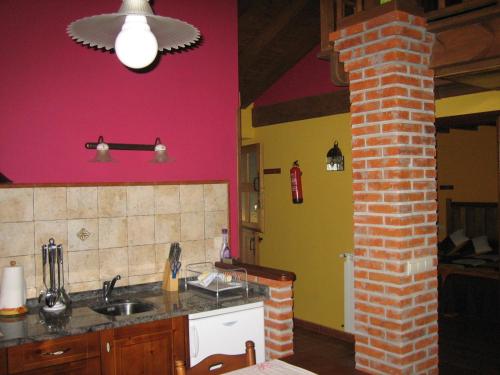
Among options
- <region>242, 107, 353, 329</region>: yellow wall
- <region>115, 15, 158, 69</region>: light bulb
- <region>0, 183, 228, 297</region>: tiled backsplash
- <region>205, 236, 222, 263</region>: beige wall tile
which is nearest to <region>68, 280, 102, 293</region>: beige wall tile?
<region>0, 183, 228, 297</region>: tiled backsplash

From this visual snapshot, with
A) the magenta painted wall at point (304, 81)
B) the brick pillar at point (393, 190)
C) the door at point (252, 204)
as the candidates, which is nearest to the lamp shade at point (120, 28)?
the brick pillar at point (393, 190)

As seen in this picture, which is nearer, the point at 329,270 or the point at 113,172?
the point at 113,172

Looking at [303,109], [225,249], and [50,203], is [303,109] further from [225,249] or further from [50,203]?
[50,203]

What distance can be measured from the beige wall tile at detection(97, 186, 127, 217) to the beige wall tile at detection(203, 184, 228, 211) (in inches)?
24.2

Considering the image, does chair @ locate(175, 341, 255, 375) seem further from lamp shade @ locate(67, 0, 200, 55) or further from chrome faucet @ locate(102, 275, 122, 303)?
chrome faucet @ locate(102, 275, 122, 303)

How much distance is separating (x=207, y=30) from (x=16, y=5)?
1.30 m

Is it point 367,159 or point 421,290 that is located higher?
point 367,159

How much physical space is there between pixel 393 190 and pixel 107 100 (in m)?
1.86

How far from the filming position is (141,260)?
3.32 metres

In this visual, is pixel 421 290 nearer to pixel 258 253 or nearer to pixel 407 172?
pixel 407 172

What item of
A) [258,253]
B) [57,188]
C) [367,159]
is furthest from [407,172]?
[258,253]

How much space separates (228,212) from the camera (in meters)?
3.72

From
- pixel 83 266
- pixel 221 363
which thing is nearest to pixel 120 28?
pixel 221 363

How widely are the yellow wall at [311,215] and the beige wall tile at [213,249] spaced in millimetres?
1879
